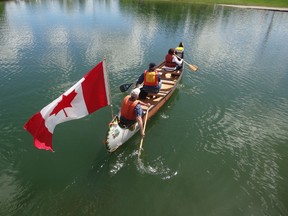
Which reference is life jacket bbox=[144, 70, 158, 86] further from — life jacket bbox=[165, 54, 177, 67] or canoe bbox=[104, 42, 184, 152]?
life jacket bbox=[165, 54, 177, 67]

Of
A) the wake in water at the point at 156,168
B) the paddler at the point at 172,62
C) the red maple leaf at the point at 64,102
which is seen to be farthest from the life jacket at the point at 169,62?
the red maple leaf at the point at 64,102

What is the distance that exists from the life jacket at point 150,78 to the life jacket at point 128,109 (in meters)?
4.20

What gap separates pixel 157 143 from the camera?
13.9 metres

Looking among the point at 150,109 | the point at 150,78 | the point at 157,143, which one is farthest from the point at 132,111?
the point at 150,78

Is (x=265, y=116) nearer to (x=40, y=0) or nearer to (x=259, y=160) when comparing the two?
(x=259, y=160)

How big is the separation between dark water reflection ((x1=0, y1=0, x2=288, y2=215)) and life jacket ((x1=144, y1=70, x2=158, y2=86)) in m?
2.15

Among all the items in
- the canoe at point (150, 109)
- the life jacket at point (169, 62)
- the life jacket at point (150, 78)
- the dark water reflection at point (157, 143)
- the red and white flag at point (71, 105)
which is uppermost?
the red and white flag at point (71, 105)

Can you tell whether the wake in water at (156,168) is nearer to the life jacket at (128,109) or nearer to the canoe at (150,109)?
the canoe at (150,109)

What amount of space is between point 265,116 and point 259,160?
5303 mm

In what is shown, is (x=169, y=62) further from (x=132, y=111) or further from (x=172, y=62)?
(x=132, y=111)

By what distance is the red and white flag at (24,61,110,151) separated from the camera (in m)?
9.91

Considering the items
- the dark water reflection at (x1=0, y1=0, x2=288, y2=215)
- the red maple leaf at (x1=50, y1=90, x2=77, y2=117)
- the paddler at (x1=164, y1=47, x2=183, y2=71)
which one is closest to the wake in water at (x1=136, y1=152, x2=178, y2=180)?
the dark water reflection at (x1=0, y1=0, x2=288, y2=215)

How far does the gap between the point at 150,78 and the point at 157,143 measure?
14.9 ft

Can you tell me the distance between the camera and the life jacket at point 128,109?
40.0 ft
